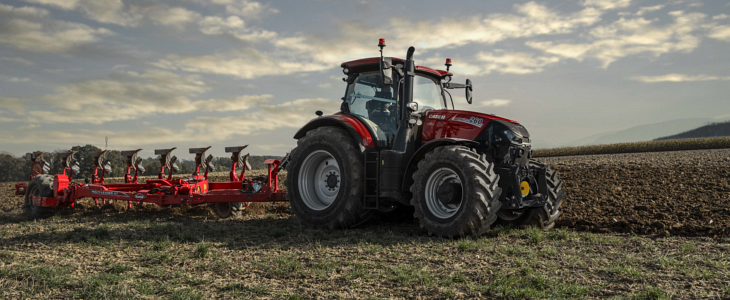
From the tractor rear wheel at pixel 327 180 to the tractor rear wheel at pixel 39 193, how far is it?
5486 mm

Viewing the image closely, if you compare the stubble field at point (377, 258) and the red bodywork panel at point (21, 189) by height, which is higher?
the red bodywork panel at point (21, 189)

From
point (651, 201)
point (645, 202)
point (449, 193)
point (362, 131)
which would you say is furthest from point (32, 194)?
point (651, 201)

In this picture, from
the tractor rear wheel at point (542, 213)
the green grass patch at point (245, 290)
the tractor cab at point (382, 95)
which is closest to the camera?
the green grass patch at point (245, 290)

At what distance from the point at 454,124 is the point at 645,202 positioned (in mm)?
4673

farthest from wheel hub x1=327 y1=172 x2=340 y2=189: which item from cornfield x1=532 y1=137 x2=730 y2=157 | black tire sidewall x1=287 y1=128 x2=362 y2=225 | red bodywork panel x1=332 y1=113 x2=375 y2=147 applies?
cornfield x1=532 y1=137 x2=730 y2=157

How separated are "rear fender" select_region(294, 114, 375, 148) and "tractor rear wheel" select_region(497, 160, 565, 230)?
217 cm

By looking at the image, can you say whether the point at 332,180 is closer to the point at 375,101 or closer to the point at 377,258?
the point at 375,101

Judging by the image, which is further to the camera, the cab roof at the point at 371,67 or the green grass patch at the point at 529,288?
the cab roof at the point at 371,67

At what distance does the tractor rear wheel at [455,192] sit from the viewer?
5.80m

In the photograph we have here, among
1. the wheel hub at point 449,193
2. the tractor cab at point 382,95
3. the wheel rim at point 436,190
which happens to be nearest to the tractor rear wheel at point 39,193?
the tractor cab at point 382,95

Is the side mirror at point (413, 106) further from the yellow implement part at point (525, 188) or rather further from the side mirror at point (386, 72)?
the yellow implement part at point (525, 188)

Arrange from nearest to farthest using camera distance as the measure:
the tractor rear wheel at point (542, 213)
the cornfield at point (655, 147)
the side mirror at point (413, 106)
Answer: the side mirror at point (413, 106)
the tractor rear wheel at point (542, 213)
the cornfield at point (655, 147)

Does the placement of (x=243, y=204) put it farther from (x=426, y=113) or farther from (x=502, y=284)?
(x=502, y=284)

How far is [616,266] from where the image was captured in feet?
15.3
